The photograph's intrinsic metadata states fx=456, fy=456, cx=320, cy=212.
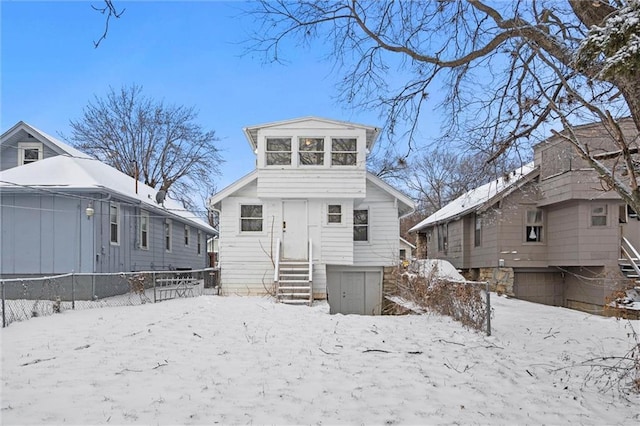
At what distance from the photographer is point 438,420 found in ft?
12.1

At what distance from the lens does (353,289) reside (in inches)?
620

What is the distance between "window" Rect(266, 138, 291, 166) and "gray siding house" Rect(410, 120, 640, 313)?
5.94 metres

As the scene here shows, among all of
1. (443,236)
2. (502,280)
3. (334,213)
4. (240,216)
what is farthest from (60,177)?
(443,236)

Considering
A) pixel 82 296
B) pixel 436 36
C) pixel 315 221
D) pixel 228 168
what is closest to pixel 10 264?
pixel 82 296

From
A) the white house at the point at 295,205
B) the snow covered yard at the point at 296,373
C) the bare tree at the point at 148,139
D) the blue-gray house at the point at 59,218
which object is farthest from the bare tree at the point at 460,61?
the bare tree at the point at 148,139

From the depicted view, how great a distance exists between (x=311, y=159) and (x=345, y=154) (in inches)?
43.1

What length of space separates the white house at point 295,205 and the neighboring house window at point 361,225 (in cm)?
43

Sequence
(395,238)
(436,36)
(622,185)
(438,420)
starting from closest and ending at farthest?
(438,420) → (622,185) → (436,36) → (395,238)

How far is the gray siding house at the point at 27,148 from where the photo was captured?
50.8 ft

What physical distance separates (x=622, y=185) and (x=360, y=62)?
4.48m

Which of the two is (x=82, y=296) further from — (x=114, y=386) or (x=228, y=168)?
(x=228, y=168)

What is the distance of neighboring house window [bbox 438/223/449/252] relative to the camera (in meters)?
22.9

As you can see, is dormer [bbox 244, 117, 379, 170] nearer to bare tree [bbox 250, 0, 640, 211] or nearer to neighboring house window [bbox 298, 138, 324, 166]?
neighboring house window [bbox 298, 138, 324, 166]

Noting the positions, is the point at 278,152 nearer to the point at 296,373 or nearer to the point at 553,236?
the point at 296,373
